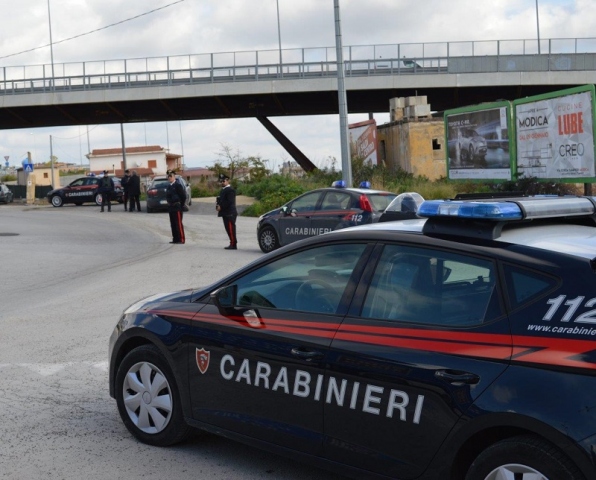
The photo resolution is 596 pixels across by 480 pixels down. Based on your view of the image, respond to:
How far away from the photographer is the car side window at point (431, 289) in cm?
403

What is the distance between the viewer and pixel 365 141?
147 feet

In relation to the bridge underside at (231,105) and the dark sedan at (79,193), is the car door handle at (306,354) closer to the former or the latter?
the dark sedan at (79,193)

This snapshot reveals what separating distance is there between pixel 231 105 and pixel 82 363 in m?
46.5

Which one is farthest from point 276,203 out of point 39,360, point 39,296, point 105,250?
point 39,360

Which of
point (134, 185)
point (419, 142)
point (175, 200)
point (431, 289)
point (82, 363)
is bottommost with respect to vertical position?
point (82, 363)

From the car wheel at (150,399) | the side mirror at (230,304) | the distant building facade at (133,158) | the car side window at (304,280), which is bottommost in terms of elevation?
the car wheel at (150,399)

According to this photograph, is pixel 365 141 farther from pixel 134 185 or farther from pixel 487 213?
pixel 487 213

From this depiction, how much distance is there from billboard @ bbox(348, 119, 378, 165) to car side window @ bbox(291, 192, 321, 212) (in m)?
25.7

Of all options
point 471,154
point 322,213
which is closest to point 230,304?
point 322,213

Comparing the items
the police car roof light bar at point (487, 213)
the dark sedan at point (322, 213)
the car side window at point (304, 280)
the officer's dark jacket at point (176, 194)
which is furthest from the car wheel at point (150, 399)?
the officer's dark jacket at point (176, 194)

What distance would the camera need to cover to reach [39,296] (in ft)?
43.0

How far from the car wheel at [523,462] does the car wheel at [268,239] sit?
49.9ft

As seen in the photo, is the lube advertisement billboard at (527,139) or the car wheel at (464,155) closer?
the lube advertisement billboard at (527,139)

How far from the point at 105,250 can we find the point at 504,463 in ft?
59.1
